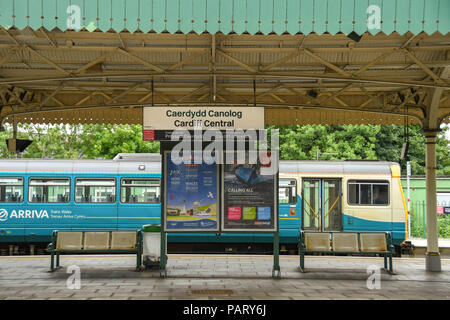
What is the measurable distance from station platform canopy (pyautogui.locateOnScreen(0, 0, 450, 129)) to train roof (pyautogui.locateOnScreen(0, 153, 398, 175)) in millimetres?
2127

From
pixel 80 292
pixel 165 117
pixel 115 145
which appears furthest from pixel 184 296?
pixel 115 145

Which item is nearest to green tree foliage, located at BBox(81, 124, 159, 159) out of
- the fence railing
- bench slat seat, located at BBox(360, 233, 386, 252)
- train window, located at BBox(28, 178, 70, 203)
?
train window, located at BBox(28, 178, 70, 203)

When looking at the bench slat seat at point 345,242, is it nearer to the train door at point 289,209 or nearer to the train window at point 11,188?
the train door at point 289,209

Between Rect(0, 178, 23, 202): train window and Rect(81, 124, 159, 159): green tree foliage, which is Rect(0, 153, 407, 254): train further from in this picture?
Rect(81, 124, 159, 159): green tree foliage

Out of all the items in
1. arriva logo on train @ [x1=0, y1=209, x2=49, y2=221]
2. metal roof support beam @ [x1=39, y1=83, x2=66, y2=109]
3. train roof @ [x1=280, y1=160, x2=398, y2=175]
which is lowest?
arriva logo on train @ [x1=0, y1=209, x2=49, y2=221]

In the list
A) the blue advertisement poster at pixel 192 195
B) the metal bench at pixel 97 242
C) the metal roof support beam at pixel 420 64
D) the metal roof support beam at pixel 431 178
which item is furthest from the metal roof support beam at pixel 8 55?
the metal roof support beam at pixel 431 178

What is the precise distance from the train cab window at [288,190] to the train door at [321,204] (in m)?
0.30

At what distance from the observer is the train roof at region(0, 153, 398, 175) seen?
616 inches

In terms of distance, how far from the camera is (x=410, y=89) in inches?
484

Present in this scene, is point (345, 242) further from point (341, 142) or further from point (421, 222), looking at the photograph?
point (341, 142)

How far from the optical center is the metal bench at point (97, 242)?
10695 mm

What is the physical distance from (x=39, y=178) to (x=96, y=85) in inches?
199

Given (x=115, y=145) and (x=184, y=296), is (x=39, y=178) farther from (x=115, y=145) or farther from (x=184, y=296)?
(x=115, y=145)

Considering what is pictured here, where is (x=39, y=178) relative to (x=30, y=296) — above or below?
above
